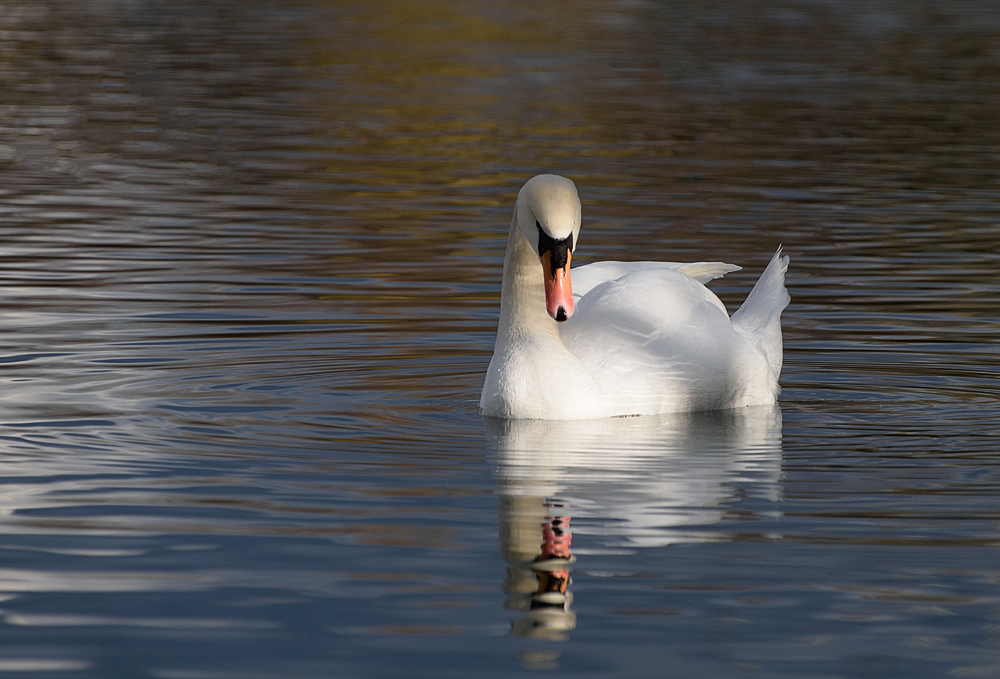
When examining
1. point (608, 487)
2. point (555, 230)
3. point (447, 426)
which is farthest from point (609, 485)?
point (447, 426)

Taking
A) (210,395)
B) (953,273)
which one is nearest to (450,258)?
(953,273)

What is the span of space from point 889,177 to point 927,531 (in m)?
13.9

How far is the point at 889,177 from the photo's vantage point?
19906 millimetres

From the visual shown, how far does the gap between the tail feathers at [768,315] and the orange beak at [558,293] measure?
6.19 ft

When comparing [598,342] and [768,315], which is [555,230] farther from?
[768,315]

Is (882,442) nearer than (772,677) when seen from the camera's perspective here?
No

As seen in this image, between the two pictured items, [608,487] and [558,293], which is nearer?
[608,487]

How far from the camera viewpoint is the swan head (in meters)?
7.86

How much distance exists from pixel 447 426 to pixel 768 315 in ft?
7.54

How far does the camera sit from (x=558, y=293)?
25.8 feet

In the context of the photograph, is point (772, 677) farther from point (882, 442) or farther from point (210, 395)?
point (210, 395)

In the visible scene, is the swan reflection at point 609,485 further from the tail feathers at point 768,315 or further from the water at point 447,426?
the tail feathers at point 768,315

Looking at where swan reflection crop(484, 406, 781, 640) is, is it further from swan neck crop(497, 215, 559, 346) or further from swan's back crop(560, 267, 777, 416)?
swan neck crop(497, 215, 559, 346)

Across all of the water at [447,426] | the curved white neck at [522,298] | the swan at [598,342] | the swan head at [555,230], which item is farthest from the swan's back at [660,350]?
the swan head at [555,230]
